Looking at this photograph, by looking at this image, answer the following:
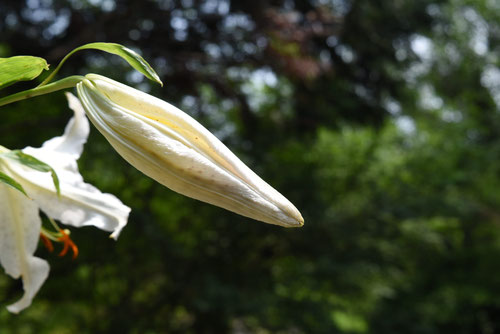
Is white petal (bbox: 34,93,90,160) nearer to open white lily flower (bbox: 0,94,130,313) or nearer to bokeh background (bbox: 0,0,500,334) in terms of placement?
open white lily flower (bbox: 0,94,130,313)

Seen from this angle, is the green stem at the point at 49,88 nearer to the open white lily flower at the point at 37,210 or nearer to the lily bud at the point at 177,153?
→ the lily bud at the point at 177,153

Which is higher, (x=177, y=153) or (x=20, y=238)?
(x=177, y=153)

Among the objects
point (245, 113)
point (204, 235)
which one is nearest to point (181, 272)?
point (204, 235)

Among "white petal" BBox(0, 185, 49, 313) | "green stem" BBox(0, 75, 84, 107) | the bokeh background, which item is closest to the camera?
"green stem" BBox(0, 75, 84, 107)

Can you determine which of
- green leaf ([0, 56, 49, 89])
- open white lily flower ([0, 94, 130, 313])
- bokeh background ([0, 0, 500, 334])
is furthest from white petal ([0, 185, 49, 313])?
bokeh background ([0, 0, 500, 334])

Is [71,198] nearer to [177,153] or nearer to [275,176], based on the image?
[177,153]

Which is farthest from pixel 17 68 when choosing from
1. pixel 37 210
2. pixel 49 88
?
pixel 37 210
